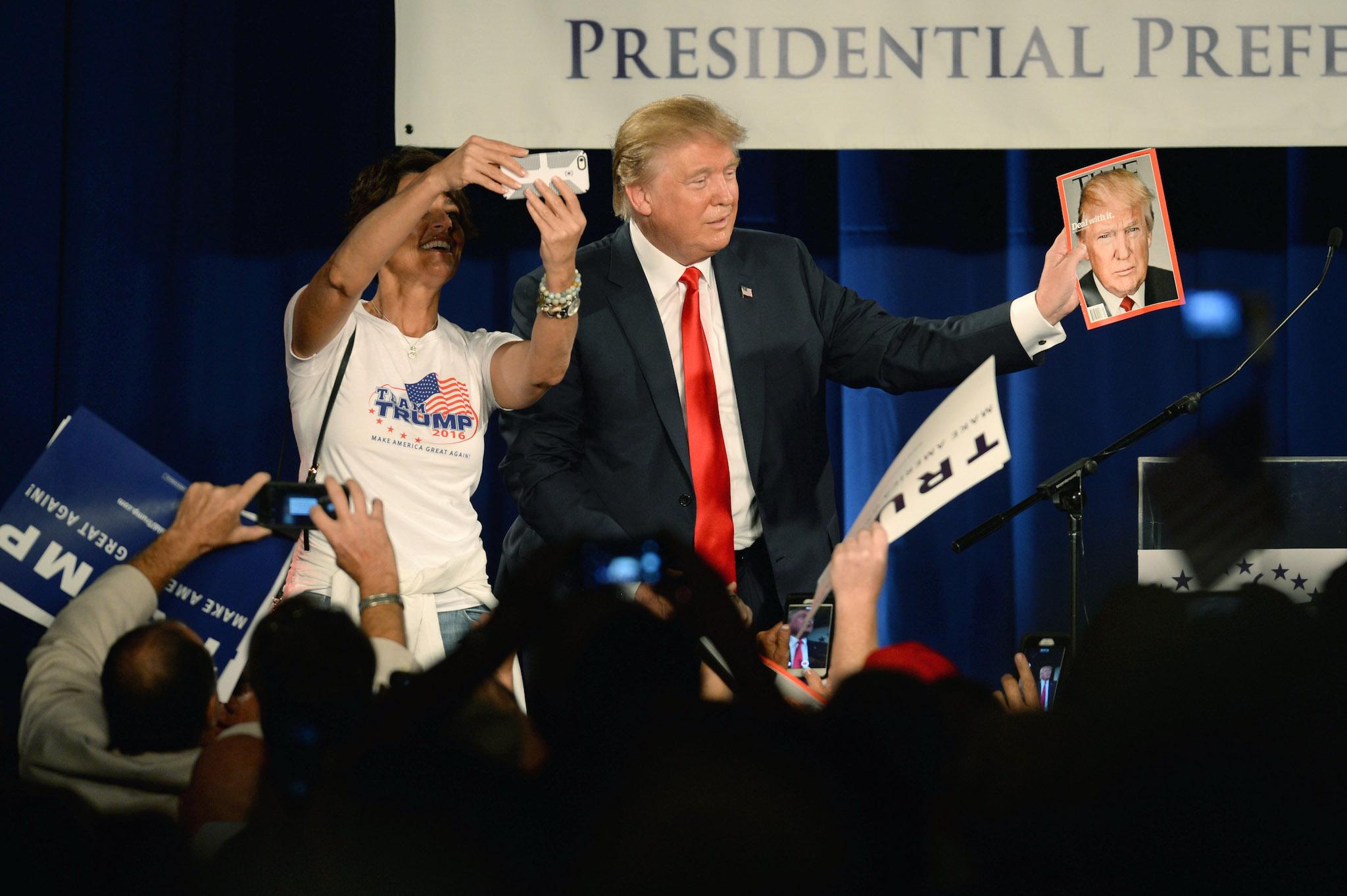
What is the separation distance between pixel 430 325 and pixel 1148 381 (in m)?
2.34

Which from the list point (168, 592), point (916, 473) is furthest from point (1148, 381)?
point (168, 592)

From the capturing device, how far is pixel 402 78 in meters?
3.59

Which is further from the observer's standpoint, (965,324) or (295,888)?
(965,324)

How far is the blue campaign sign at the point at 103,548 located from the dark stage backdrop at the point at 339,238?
200cm

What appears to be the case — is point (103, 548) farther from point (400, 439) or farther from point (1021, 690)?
point (1021, 690)

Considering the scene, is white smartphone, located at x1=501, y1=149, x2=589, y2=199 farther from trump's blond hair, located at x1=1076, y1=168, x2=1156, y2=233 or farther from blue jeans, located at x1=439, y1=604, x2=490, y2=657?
trump's blond hair, located at x1=1076, y1=168, x2=1156, y2=233

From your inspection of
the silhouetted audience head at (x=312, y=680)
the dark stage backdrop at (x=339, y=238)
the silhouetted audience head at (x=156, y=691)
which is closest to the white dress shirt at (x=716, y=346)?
the dark stage backdrop at (x=339, y=238)

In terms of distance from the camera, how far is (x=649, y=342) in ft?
9.77

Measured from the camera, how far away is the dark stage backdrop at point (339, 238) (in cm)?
399

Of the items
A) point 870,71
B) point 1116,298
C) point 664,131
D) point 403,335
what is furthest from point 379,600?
point 870,71

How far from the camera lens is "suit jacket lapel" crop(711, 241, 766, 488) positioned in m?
2.94

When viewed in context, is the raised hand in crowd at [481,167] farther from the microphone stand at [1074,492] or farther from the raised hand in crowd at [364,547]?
the microphone stand at [1074,492]

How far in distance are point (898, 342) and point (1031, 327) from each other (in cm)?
30

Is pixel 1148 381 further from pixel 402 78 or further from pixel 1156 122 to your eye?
pixel 402 78
